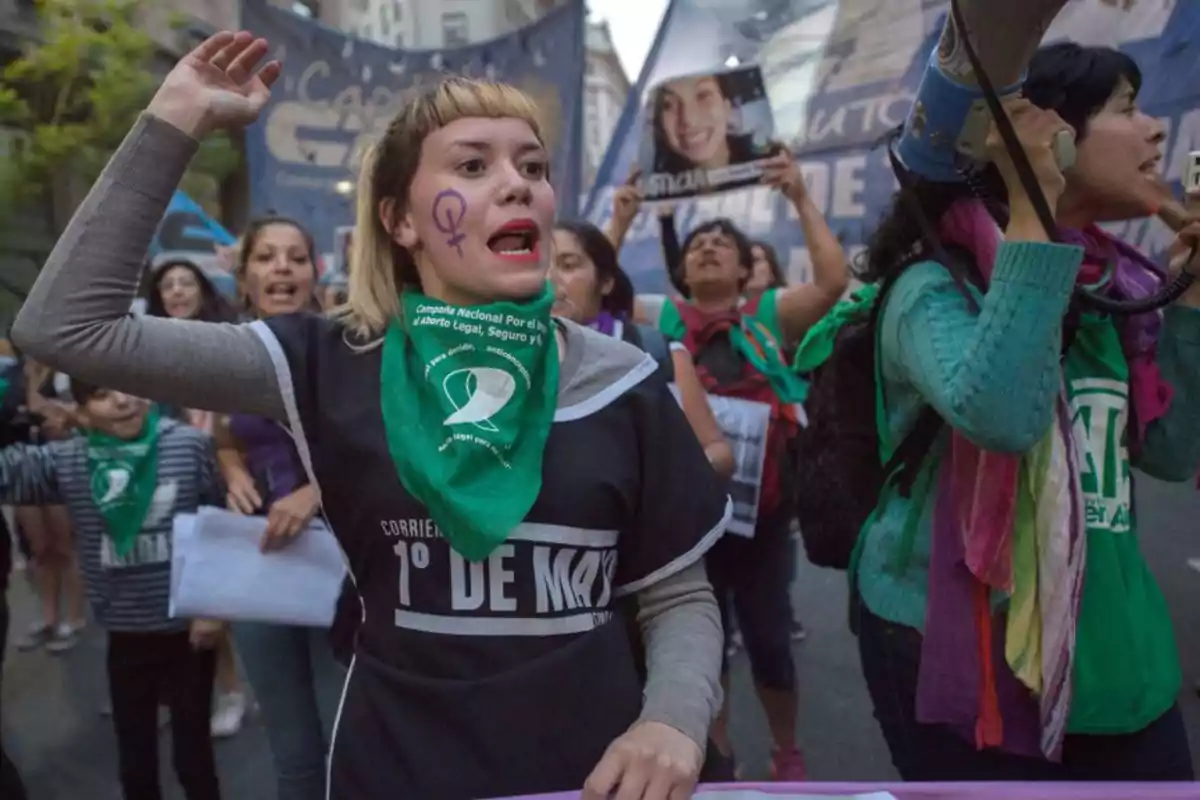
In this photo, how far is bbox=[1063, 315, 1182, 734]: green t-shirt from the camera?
133cm

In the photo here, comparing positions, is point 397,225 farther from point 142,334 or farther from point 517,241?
point 142,334

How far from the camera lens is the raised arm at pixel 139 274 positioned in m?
1.07

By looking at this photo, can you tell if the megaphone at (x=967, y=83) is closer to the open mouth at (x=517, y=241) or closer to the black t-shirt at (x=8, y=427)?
the open mouth at (x=517, y=241)

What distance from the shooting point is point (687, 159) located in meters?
3.29

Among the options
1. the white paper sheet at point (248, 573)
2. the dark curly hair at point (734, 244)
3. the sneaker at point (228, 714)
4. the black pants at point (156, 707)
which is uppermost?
the dark curly hair at point (734, 244)

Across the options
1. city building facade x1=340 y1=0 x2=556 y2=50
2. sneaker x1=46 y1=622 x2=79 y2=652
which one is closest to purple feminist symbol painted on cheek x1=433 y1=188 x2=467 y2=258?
sneaker x1=46 y1=622 x2=79 y2=652

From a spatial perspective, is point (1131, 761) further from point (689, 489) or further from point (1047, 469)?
point (689, 489)

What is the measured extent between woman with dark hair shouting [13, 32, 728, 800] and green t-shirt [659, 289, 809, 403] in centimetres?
188

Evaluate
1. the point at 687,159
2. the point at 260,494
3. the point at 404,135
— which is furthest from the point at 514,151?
the point at 687,159

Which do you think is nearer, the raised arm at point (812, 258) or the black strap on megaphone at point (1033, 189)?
the black strap on megaphone at point (1033, 189)

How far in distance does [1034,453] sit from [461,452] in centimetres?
78

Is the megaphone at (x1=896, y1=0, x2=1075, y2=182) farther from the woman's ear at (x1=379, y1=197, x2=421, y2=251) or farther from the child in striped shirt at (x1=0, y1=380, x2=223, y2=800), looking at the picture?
the child in striped shirt at (x1=0, y1=380, x2=223, y2=800)

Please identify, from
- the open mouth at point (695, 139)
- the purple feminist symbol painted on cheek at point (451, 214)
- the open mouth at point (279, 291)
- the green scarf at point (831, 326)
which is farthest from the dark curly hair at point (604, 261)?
the purple feminist symbol painted on cheek at point (451, 214)

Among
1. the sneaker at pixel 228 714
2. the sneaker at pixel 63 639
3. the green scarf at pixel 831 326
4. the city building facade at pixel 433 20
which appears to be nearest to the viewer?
the green scarf at pixel 831 326
